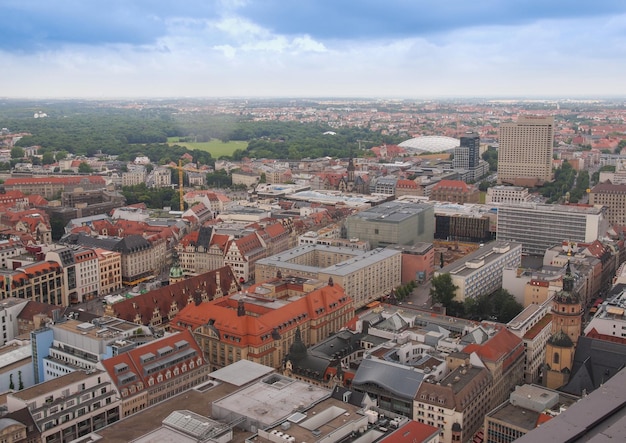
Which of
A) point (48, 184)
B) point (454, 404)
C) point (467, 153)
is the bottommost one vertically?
point (454, 404)

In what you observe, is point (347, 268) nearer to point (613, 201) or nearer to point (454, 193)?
point (613, 201)

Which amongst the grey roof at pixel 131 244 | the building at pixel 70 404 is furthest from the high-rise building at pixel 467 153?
the building at pixel 70 404

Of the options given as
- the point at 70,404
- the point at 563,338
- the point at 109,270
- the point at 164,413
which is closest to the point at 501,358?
the point at 563,338

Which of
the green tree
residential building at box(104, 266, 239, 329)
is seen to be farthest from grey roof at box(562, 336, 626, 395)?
the green tree

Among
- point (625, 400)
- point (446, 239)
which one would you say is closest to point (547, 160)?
point (446, 239)

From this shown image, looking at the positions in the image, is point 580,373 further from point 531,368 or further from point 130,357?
point 130,357

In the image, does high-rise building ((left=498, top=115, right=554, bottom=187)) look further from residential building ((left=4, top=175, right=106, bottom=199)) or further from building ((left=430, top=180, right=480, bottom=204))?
residential building ((left=4, top=175, right=106, bottom=199))
